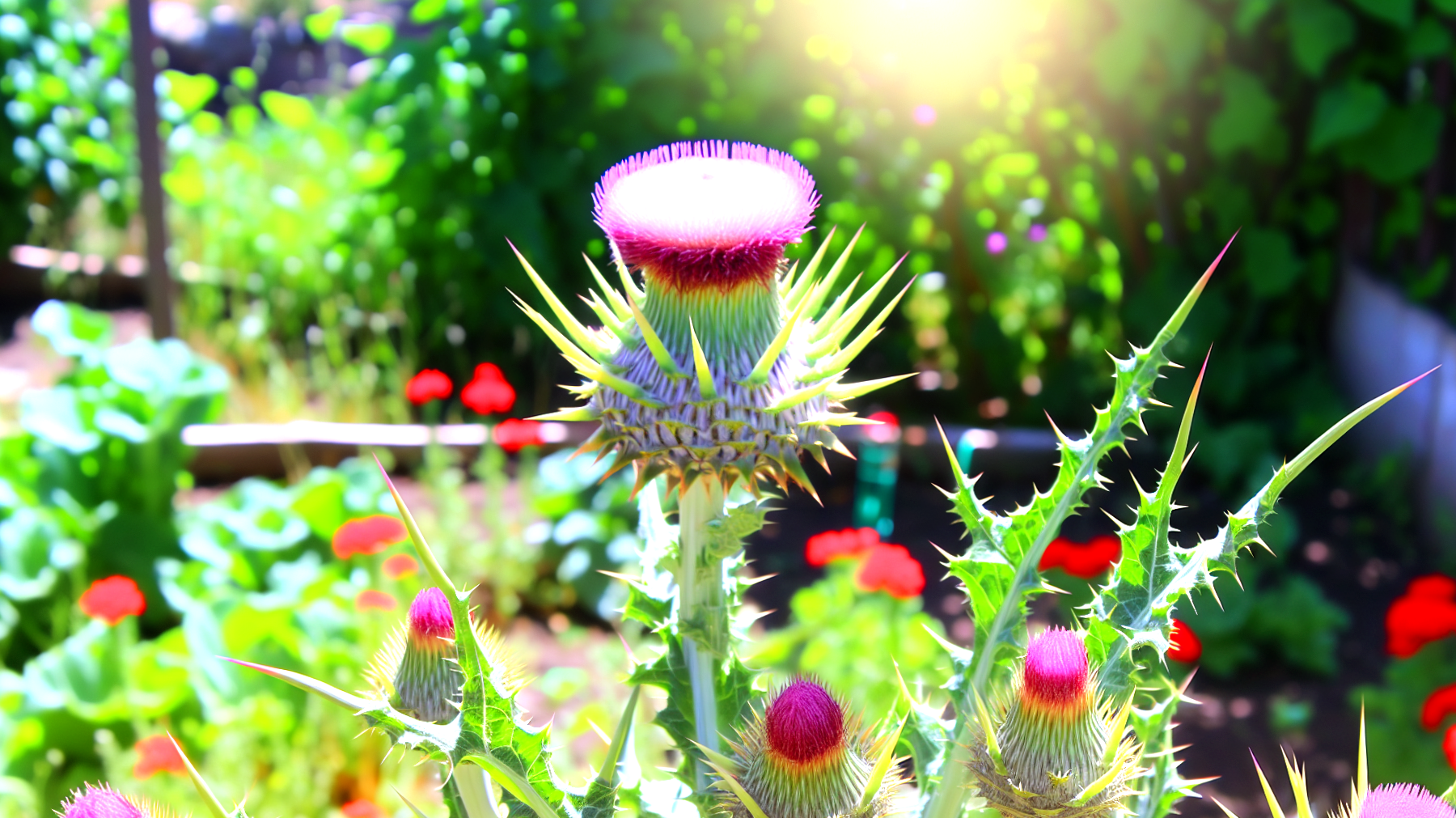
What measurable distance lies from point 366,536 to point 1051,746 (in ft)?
8.35

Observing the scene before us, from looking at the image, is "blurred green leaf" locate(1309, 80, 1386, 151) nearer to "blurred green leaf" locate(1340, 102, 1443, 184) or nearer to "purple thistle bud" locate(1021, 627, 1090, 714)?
"blurred green leaf" locate(1340, 102, 1443, 184)

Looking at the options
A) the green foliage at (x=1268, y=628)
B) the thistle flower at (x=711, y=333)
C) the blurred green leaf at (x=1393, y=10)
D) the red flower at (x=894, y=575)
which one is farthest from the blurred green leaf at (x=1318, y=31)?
the thistle flower at (x=711, y=333)

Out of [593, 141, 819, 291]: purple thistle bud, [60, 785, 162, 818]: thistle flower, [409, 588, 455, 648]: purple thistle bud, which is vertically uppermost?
[593, 141, 819, 291]: purple thistle bud

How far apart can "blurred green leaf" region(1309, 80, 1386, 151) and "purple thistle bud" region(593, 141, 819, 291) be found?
150 inches

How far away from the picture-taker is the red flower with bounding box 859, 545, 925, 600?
3.19 meters

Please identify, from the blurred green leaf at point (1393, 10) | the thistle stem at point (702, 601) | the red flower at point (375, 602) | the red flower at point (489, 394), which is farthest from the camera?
the blurred green leaf at point (1393, 10)

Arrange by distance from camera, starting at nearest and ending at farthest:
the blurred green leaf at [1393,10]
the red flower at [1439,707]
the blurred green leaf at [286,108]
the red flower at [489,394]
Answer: the red flower at [1439,707]
the red flower at [489,394]
the blurred green leaf at [1393,10]
the blurred green leaf at [286,108]

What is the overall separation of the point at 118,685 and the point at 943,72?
401 cm

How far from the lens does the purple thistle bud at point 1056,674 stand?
1299mm

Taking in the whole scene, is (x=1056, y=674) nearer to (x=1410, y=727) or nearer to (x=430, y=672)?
(x=430, y=672)

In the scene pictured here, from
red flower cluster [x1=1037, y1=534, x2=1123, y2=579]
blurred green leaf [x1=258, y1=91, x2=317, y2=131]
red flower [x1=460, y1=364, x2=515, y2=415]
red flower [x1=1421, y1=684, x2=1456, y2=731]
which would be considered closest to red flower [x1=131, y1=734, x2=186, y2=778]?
red flower [x1=460, y1=364, x2=515, y2=415]

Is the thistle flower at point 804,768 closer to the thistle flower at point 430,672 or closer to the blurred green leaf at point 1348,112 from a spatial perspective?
the thistle flower at point 430,672

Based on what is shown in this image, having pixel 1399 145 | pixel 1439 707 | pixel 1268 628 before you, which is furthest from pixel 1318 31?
pixel 1439 707

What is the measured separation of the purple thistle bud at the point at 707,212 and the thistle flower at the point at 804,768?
21.0 inches
